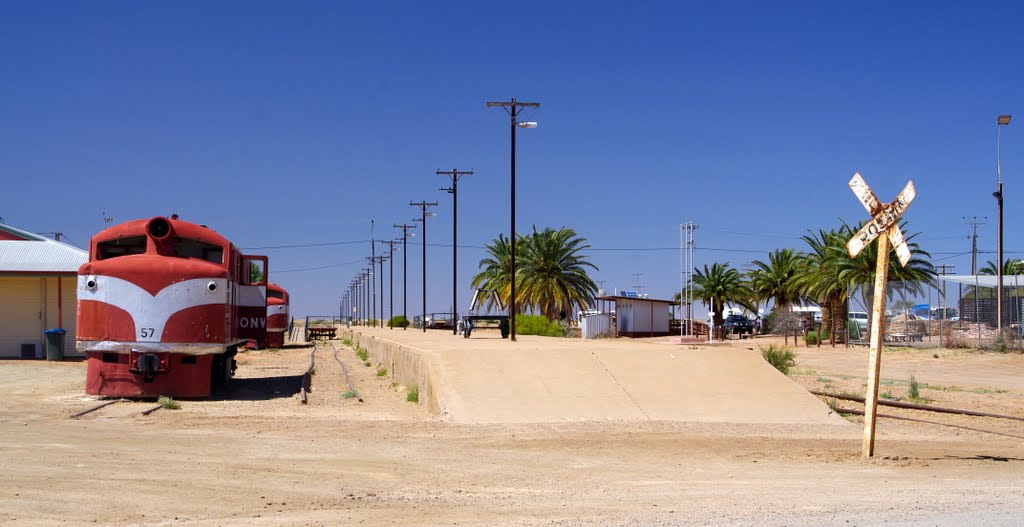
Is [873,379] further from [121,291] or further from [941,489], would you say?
[121,291]

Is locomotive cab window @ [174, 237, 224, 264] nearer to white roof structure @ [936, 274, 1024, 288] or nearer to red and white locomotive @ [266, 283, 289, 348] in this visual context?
red and white locomotive @ [266, 283, 289, 348]

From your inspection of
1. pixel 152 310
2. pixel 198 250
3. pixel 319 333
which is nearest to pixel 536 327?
pixel 319 333

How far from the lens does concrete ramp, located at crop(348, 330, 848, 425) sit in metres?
15.5

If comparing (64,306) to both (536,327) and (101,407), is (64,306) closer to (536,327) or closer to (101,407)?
(101,407)

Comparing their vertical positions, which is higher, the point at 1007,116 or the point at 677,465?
the point at 1007,116

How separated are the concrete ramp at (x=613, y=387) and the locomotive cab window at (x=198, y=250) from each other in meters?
5.22

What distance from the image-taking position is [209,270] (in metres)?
18.5

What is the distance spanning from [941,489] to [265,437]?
327 inches

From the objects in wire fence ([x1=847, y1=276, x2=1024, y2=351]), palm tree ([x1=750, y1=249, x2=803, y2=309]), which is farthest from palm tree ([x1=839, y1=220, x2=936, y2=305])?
palm tree ([x1=750, y1=249, x2=803, y2=309])

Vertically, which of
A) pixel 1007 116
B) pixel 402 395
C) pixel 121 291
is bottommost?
pixel 402 395

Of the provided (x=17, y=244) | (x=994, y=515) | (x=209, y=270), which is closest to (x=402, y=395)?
(x=209, y=270)

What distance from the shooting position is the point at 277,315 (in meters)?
48.0

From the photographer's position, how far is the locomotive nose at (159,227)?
1886 cm

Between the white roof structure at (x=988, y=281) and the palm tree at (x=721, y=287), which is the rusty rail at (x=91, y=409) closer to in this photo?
the white roof structure at (x=988, y=281)
